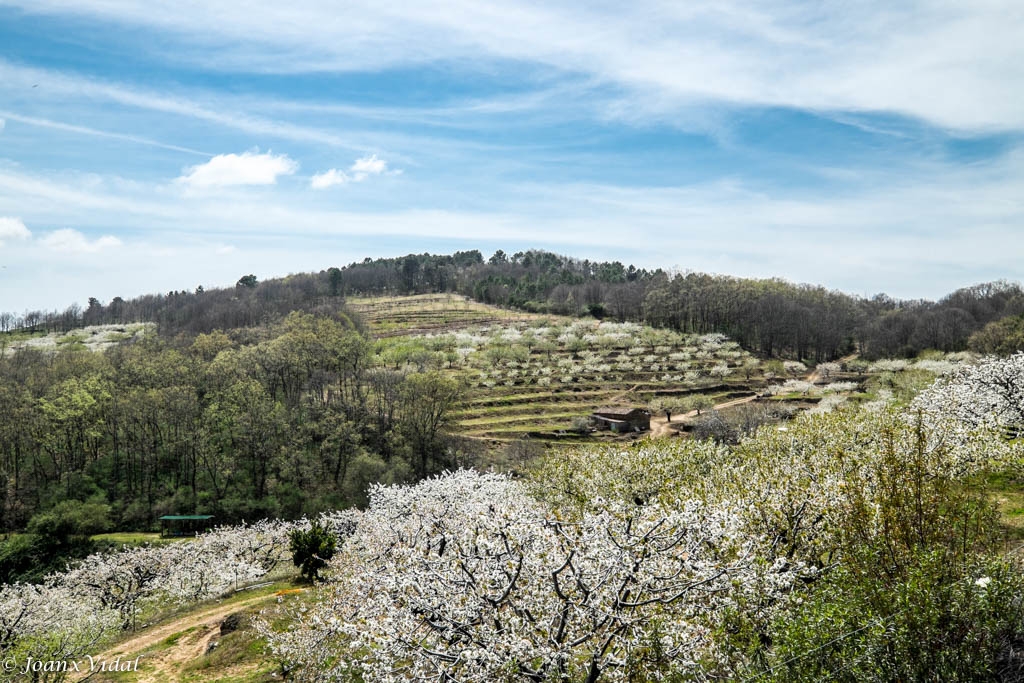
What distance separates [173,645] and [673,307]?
11690cm

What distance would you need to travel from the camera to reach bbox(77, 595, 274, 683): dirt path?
2250 cm

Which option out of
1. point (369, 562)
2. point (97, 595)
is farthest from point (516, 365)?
point (369, 562)

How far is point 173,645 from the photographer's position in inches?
989

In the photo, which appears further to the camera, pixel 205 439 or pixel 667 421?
pixel 667 421

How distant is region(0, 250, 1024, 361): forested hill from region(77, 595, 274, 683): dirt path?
91.3 meters

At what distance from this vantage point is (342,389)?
79625 mm

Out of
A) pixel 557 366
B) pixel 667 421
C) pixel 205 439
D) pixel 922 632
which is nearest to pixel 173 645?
pixel 922 632

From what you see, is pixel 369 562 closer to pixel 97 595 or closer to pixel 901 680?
pixel 901 680

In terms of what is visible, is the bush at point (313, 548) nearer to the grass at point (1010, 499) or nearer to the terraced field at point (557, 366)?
the grass at point (1010, 499)

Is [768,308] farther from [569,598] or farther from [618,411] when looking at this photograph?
[569,598]

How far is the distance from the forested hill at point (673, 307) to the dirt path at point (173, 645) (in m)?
91.3

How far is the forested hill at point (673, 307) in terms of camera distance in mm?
110000

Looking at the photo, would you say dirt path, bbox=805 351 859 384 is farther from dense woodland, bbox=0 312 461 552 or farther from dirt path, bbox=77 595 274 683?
dirt path, bbox=77 595 274 683

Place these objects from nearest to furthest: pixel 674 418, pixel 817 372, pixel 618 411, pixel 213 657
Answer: pixel 213 657 < pixel 618 411 < pixel 674 418 < pixel 817 372
